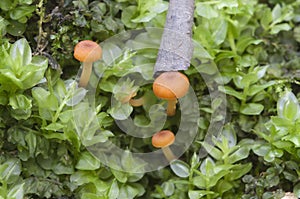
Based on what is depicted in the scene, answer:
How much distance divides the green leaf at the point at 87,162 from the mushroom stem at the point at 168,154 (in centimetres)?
23

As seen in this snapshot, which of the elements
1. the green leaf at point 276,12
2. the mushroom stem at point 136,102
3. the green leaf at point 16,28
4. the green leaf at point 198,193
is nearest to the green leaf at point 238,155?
the green leaf at point 198,193

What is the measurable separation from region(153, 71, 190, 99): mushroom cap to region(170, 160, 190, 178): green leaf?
9.5 inches

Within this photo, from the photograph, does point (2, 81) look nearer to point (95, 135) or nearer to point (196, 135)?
point (95, 135)

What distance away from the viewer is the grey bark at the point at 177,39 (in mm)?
1556

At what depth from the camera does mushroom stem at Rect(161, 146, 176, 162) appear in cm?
159

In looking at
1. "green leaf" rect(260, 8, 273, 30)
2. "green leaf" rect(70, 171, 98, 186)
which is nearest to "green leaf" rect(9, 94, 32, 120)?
"green leaf" rect(70, 171, 98, 186)

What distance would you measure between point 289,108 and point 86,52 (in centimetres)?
68

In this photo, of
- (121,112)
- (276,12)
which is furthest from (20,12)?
(276,12)

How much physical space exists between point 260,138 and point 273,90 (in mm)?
189

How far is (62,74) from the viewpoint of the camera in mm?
1638

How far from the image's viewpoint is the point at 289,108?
1.52 meters

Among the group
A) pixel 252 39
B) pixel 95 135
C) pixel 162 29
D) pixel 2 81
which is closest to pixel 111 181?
pixel 95 135

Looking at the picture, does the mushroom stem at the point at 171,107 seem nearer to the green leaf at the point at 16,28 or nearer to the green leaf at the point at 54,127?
the green leaf at the point at 54,127

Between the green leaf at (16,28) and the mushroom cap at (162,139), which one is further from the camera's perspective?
the green leaf at (16,28)
